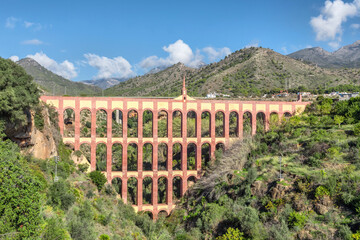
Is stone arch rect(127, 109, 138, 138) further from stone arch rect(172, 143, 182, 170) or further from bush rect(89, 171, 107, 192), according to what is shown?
bush rect(89, 171, 107, 192)

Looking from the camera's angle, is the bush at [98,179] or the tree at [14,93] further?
the bush at [98,179]

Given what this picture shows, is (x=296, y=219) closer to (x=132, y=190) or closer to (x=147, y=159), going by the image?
(x=132, y=190)

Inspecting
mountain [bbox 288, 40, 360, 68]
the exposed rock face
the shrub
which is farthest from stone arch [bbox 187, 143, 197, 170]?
mountain [bbox 288, 40, 360, 68]

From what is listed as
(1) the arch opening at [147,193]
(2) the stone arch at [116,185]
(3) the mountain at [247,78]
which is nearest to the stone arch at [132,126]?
(3) the mountain at [247,78]

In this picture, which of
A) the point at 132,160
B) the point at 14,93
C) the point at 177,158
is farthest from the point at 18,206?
the point at 132,160

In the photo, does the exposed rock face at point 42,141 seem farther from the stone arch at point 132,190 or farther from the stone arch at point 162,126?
the stone arch at point 162,126
